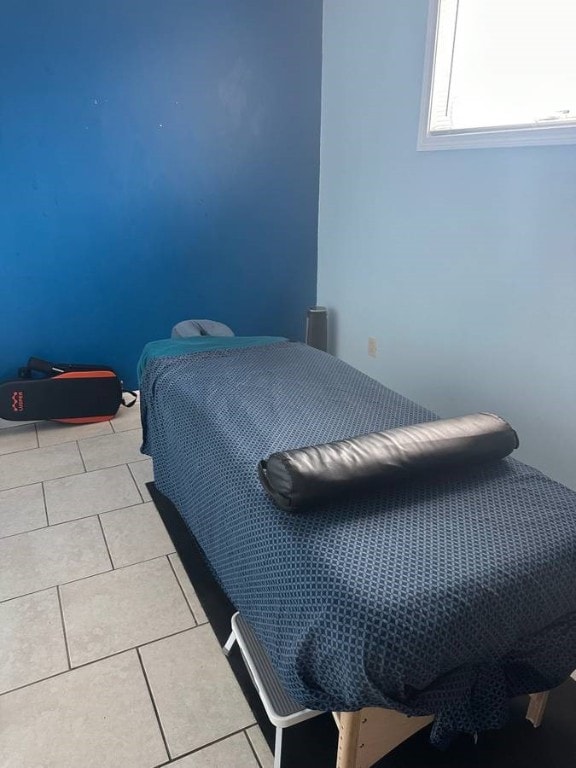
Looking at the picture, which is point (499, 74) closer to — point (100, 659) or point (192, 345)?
point (192, 345)

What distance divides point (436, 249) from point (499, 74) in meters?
0.69

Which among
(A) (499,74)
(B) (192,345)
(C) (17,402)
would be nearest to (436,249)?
(A) (499,74)

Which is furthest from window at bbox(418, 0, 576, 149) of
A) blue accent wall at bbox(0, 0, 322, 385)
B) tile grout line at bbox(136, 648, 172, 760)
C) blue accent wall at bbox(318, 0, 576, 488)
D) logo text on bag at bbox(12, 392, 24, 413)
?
logo text on bag at bbox(12, 392, 24, 413)

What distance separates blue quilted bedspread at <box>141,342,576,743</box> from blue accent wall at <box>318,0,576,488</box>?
83cm

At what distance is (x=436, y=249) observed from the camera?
7.59 feet

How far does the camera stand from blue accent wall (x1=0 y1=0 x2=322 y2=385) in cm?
243

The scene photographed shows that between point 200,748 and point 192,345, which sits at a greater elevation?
point 192,345

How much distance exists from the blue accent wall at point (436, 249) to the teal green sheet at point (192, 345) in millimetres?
798

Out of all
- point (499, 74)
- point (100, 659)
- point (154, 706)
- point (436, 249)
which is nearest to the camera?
point (154, 706)

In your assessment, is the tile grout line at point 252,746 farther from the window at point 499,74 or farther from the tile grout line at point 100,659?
the window at point 499,74

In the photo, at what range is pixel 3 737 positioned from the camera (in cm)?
121

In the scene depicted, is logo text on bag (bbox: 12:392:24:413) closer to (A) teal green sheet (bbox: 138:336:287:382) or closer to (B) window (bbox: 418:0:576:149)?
(A) teal green sheet (bbox: 138:336:287:382)

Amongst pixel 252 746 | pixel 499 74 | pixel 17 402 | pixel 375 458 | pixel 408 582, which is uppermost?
pixel 499 74

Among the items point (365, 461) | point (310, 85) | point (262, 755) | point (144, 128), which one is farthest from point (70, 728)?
point (310, 85)
